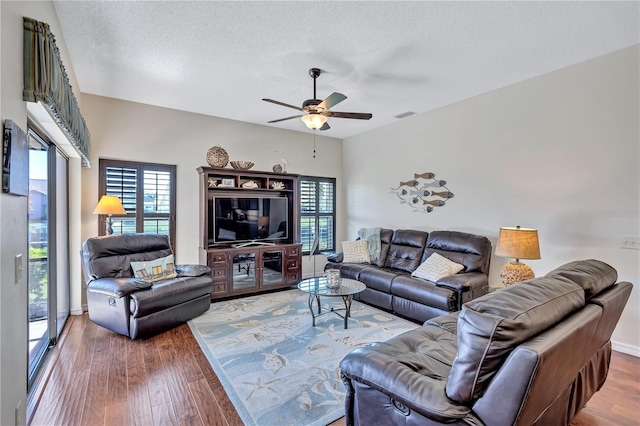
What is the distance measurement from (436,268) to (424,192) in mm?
1433

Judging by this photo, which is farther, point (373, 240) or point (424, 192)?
point (373, 240)

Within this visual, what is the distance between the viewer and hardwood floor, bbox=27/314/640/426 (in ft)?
6.72

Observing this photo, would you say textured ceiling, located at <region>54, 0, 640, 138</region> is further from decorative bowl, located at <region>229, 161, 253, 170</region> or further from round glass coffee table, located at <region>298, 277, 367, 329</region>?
round glass coffee table, located at <region>298, 277, 367, 329</region>

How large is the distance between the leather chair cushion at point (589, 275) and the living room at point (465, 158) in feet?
5.33

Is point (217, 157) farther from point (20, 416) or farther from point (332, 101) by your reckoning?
point (20, 416)

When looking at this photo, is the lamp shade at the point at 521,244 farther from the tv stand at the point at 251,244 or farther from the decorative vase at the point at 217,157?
the decorative vase at the point at 217,157

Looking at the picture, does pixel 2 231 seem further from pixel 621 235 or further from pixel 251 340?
pixel 621 235

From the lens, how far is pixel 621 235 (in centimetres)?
305

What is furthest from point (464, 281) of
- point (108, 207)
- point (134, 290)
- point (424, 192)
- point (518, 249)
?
point (108, 207)

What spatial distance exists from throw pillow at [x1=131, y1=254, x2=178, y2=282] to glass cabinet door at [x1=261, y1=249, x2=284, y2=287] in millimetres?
1454

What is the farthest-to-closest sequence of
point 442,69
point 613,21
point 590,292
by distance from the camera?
1. point 442,69
2. point 613,21
3. point 590,292

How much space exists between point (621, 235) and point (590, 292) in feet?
6.61

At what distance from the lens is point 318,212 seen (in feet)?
20.7

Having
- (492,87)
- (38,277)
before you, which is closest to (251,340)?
(38,277)
